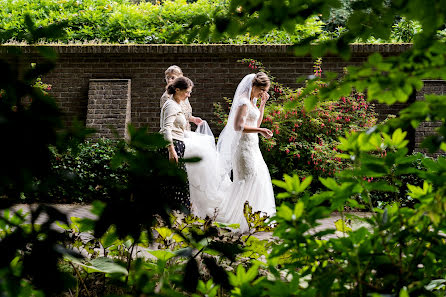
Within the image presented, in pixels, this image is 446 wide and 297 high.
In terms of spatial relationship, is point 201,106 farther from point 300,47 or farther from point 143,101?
point 300,47

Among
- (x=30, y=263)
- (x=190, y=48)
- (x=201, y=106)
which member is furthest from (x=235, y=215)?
(x=30, y=263)

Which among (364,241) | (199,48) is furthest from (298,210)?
(199,48)

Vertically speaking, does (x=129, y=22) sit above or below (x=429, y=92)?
above

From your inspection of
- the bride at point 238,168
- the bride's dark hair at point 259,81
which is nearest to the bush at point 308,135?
the bride at point 238,168

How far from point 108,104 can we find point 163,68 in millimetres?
1382

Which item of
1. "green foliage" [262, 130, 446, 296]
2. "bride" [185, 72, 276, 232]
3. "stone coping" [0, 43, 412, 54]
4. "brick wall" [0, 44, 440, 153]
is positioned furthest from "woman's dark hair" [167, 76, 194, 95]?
"green foliage" [262, 130, 446, 296]

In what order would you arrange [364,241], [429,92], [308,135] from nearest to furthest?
[364,241] < [308,135] < [429,92]

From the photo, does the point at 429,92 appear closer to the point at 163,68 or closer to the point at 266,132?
the point at 266,132

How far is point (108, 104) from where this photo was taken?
419 inches

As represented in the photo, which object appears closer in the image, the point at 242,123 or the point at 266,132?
the point at 266,132

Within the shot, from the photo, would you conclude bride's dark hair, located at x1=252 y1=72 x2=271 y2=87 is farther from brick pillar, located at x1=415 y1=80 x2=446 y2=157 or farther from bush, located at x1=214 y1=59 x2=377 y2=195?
brick pillar, located at x1=415 y1=80 x2=446 y2=157

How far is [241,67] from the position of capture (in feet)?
35.0

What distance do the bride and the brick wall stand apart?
347 cm

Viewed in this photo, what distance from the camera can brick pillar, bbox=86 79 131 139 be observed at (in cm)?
1048
